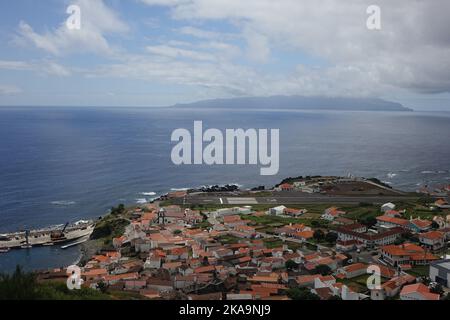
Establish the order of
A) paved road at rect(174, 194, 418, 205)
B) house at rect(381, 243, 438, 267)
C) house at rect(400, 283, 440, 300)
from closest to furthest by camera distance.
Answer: house at rect(400, 283, 440, 300)
house at rect(381, 243, 438, 267)
paved road at rect(174, 194, 418, 205)

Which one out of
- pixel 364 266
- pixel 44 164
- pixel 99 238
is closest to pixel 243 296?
pixel 364 266

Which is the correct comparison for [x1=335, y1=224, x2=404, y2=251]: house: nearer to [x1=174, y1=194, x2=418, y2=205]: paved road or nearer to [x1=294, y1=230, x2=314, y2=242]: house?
[x1=294, y1=230, x2=314, y2=242]: house

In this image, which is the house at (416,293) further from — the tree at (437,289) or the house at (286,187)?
the house at (286,187)

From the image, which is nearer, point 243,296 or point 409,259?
point 243,296

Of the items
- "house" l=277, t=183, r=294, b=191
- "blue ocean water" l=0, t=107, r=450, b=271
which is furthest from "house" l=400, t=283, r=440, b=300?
"house" l=277, t=183, r=294, b=191

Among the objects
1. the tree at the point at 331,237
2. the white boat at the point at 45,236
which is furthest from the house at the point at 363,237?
the white boat at the point at 45,236

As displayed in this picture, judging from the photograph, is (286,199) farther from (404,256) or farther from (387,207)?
(404,256)
